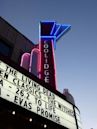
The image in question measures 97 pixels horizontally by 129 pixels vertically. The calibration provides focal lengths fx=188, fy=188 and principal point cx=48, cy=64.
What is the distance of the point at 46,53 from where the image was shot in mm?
13820

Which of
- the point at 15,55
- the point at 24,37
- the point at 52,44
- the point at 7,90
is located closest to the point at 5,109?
the point at 7,90

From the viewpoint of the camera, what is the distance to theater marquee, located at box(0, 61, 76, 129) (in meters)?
6.74

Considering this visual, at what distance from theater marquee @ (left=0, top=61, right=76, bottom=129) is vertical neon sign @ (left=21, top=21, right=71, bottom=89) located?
2567 millimetres

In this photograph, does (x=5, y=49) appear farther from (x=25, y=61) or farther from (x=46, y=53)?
(x=46, y=53)

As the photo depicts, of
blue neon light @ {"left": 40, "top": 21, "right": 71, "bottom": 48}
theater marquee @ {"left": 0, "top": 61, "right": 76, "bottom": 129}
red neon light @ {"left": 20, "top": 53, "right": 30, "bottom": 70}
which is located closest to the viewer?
theater marquee @ {"left": 0, "top": 61, "right": 76, "bottom": 129}

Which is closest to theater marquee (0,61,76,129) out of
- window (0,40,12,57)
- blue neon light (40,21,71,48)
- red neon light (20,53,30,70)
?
red neon light (20,53,30,70)

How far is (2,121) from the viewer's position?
287 inches

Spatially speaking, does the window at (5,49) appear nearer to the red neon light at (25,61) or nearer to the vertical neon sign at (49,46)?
the red neon light at (25,61)

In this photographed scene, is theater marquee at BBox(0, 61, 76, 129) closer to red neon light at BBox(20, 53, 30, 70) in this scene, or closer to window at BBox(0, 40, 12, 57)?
red neon light at BBox(20, 53, 30, 70)

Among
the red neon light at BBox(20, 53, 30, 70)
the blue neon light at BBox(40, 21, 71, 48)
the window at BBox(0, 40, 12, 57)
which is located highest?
the blue neon light at BBox(40, 21, 71, 48)

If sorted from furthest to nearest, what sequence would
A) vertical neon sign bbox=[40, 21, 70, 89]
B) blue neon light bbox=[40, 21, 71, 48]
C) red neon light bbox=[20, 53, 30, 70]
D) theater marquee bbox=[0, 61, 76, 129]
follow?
blue neon light bbox=[40, 21, 71, 48] < red neon light bbox=[20, 53, 30, 70] < vertical neon sign bbox=[40, 21, 70, 89] < theater marquee bbox=[0, 61, 76, 129]

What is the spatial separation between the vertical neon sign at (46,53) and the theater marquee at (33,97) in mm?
2567

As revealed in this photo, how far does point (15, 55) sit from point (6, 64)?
7128mm

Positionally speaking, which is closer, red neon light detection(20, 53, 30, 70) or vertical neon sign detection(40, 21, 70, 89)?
vertical neon sign detection(40, 21, 70, 89)
